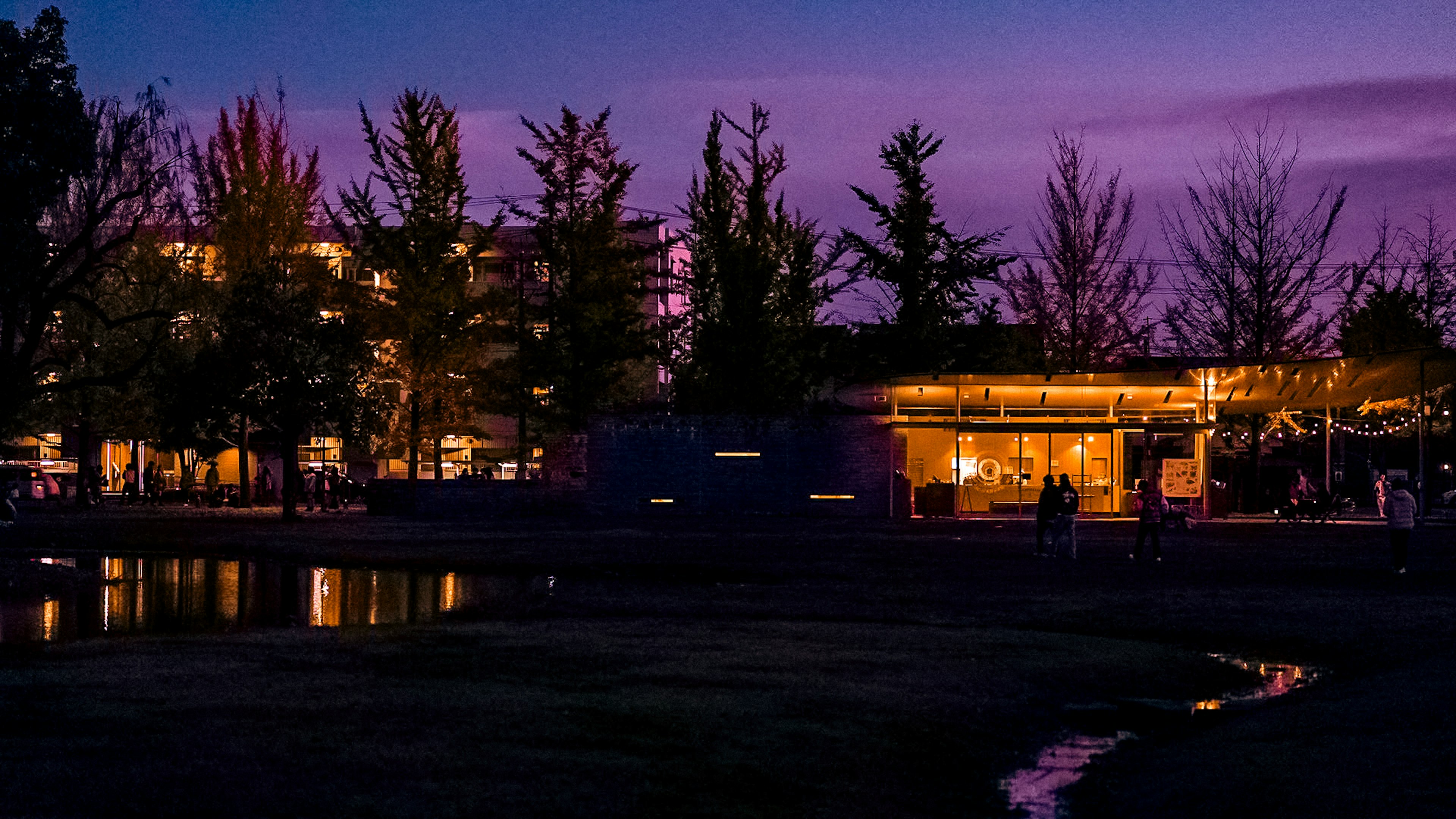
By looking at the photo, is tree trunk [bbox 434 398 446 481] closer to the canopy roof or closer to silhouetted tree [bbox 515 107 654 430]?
silhouetted tree [bbox 515 107 654 430]

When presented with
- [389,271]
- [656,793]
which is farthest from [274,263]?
[656,793]

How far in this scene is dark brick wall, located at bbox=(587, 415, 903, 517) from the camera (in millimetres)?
47312

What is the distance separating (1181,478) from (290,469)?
82.7 feet

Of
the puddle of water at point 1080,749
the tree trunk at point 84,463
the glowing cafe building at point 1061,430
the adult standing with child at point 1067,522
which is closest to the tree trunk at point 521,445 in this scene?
the glowing cafe building at point 1061,430

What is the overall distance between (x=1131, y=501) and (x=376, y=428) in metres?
22.5

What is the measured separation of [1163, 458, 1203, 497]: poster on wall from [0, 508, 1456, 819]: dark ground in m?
23.7

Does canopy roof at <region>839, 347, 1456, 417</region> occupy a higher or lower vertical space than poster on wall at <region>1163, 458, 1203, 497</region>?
higher

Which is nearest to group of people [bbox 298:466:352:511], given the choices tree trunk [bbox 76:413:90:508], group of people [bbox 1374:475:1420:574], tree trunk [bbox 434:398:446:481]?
tree trunk [bbox 434:398:446:481]

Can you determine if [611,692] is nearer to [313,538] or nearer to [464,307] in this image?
[313,538]

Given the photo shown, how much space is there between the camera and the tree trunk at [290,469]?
43312 mm

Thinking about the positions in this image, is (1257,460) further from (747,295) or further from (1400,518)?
(1400,518)

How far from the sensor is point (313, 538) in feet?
110

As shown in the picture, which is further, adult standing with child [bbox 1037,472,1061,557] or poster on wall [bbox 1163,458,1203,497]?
poster on wall [bbox 1163,458,1203,497]

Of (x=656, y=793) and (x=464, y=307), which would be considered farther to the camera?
(x=464, y=307)
